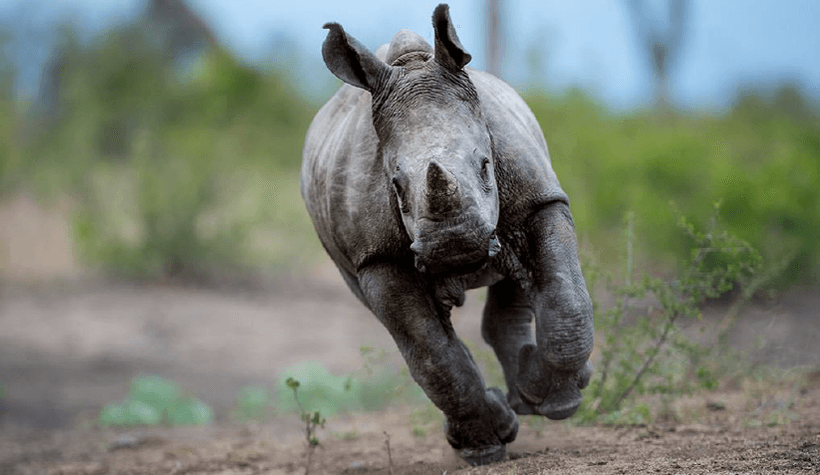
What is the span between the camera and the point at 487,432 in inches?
184

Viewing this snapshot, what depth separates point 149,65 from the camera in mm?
23422

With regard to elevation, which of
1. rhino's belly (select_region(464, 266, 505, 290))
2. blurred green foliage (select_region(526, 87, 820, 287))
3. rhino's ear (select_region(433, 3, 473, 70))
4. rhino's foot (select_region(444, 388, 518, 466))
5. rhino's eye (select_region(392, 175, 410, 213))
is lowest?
rhino's foot (select_region(444, 388, 518, 466))

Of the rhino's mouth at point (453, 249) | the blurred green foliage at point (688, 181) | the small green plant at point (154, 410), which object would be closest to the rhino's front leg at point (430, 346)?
the rhino's mouth at point (453, 249)

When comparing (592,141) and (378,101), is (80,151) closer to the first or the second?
(592,141)

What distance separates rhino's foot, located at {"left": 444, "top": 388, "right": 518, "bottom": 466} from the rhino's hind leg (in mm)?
413

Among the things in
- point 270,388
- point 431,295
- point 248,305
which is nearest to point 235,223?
point 248,305

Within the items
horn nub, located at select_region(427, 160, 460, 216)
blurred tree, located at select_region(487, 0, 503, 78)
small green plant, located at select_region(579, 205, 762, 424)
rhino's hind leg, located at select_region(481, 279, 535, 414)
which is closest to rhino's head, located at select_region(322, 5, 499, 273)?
horn nub, located at select_region(427, 160, 460, 216)

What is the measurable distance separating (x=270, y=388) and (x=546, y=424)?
5.56 meters

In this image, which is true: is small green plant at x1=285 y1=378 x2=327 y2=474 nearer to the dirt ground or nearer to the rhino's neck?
the dirt ground

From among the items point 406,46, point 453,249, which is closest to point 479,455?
point 453,249

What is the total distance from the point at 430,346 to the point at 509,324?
89 centimetres

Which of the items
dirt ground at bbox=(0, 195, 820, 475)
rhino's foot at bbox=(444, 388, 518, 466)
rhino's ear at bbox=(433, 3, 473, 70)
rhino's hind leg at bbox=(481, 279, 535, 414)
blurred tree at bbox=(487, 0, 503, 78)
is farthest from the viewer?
blurred tree at bbox=(487, 0, 503, 78)

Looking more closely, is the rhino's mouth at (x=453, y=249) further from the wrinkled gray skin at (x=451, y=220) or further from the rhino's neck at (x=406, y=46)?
the rhino's neck at (x=406, y=46)

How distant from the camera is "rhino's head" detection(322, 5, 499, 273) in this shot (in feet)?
11.4
